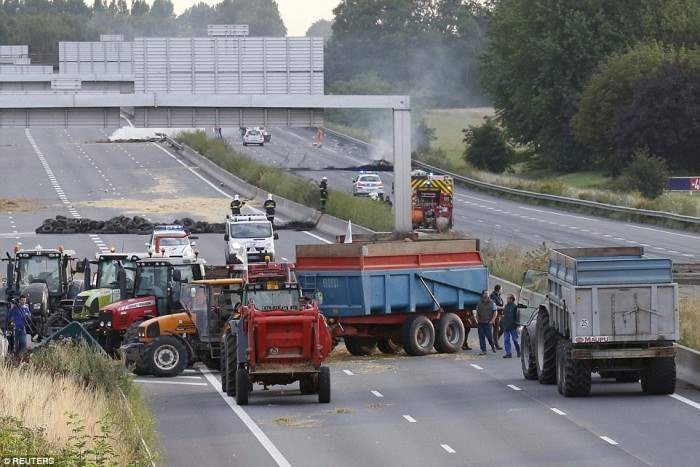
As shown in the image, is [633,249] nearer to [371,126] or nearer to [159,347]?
[159,347]

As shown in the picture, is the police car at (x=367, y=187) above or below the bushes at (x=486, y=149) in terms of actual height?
below

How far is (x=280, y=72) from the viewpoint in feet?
188

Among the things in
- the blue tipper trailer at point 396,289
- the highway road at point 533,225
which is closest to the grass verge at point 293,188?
the highway road at point 533,225

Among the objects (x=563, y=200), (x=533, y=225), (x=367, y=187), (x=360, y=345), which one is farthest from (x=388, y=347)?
(x=367, y=187)

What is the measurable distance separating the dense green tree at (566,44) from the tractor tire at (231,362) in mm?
83387

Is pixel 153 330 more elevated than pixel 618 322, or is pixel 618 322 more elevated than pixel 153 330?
pixel 618 322

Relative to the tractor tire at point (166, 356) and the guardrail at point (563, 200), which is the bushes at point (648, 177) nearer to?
the guardrail at point (563, 200)

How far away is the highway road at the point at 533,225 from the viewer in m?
53.9

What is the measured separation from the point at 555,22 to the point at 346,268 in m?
81.4

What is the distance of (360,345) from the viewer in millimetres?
31703

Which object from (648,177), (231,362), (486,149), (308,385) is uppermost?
(486,149)

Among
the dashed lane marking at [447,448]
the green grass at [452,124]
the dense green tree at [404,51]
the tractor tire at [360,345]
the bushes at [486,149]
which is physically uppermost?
the dense green tree at [404,51]

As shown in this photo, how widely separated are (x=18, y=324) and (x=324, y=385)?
320 inches

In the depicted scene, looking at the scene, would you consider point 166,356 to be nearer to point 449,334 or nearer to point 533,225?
point 449,334
